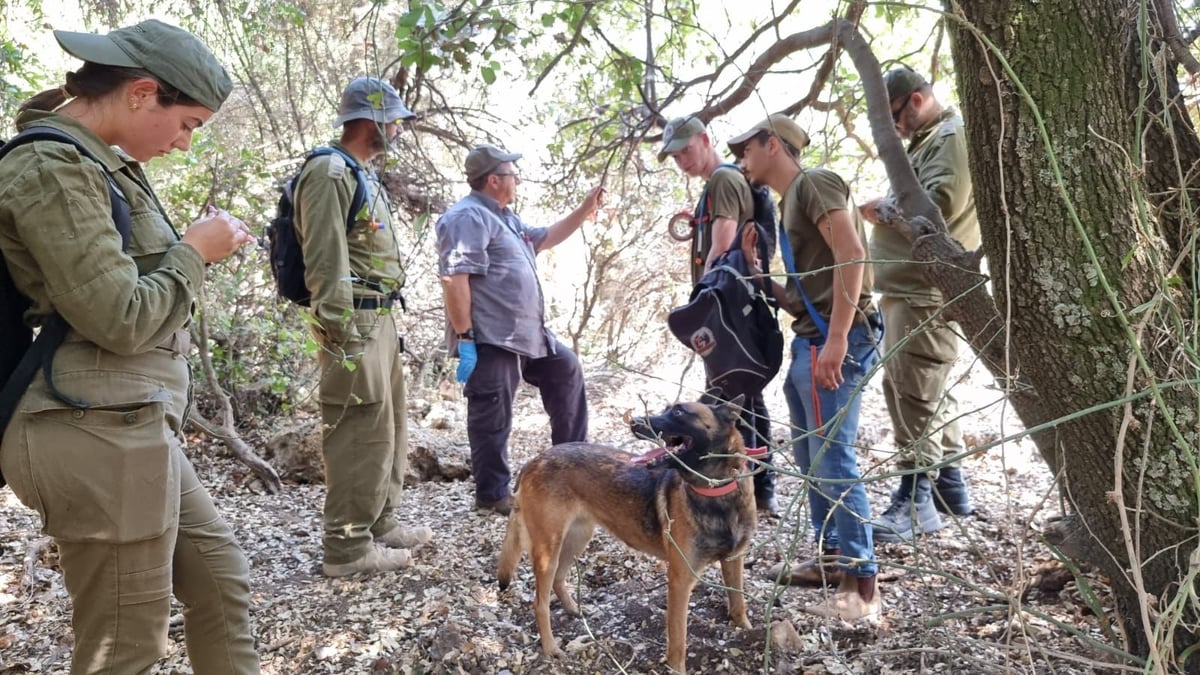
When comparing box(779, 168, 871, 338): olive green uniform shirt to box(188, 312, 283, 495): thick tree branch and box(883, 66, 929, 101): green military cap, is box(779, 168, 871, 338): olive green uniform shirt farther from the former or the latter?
box(188, 312, 283, 495): thick tree branch

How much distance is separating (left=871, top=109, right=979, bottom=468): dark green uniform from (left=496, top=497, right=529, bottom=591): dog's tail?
78.6 inches

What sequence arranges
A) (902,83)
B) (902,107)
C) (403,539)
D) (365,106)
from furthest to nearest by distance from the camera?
(403,539) < (902,107) < (902,83) < (365,106)

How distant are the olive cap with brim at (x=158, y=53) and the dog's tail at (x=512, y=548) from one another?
7.31ft

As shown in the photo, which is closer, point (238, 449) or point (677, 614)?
point (677, 614)

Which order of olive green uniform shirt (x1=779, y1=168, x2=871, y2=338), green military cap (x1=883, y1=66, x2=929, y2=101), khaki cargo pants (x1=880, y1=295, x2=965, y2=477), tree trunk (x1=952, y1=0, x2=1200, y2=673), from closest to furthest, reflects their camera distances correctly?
tree trunk (x1=952, y1=0, x2=1200, y2=673) < olive green uniform shirt (x1=779, y1=168, x2=871, y2=338) < green military cap (x1=883, y1=66, x2=929, y2=101) < khaki cargo pants (x1=880, y1=295, x2=965, y2=477)

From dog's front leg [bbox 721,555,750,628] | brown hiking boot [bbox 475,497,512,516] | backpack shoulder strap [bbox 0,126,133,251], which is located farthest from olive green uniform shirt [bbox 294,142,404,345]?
dog's front leg [bbox 721,555,750,628]

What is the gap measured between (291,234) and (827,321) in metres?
2.65

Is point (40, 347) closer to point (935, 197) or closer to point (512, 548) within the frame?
point (512, 548)

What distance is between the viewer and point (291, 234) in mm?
3787

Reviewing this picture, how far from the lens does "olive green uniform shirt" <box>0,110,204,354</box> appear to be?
1765mm

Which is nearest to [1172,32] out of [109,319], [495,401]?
[109,319]

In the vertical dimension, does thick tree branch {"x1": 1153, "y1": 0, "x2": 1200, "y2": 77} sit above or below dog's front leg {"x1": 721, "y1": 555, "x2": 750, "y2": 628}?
above

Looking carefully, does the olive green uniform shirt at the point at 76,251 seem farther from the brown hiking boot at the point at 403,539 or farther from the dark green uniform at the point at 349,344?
the brown hiking boot at the point at 403,539

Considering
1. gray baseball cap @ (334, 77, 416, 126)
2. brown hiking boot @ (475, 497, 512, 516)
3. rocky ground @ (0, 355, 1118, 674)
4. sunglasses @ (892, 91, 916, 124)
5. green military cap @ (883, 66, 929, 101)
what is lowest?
rocky ground @ (0, 355, 1118, 674)
